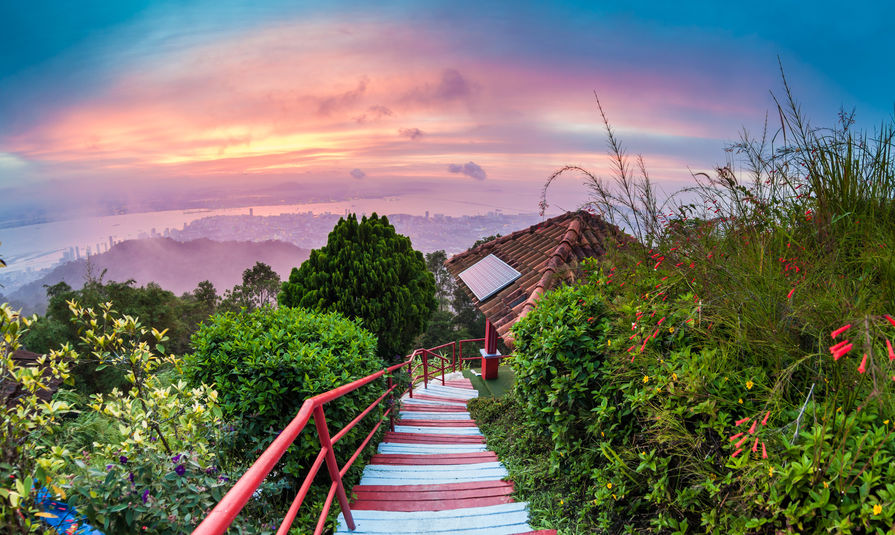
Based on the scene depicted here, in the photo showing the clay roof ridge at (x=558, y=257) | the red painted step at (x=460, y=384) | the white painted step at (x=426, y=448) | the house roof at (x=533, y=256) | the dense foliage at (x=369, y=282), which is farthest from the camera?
the red painted step at (x=460, y=384)

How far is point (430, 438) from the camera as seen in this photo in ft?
17.7

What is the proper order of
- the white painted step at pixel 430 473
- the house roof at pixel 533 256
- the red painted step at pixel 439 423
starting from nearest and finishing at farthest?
the white painted step at pixel 430 473
the red painted step at pixel 439 423
the house roof at pixel 533 256

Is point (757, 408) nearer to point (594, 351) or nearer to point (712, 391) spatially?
point (712, 391)

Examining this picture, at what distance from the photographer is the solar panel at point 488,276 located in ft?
27.8

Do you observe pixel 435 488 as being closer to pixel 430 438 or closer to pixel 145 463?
pixel 430 438

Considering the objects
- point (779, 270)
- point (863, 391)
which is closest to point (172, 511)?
point (863, 391)

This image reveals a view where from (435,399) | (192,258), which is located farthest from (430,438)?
(192,258)

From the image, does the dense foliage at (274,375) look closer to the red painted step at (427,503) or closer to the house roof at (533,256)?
the red painted step at (427,503)

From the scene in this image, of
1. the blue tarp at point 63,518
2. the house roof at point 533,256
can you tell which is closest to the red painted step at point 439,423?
the house roof at point 533,256

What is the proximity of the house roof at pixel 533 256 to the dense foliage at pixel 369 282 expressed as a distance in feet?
4.99

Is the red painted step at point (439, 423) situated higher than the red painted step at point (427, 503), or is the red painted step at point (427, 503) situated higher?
the red painted step at point (427, 503)

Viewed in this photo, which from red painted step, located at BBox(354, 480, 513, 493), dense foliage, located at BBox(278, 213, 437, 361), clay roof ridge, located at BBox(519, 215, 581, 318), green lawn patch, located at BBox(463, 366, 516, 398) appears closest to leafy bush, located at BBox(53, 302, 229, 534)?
red painted step, located at BBox(354, 480, 513, 493)

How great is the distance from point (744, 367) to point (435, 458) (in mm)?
3256

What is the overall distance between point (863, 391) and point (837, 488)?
0.50 metres
